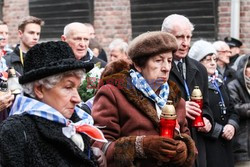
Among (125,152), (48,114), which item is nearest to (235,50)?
(125,152)

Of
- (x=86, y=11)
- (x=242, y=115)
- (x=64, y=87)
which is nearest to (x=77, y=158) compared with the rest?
(x=64, y=87)

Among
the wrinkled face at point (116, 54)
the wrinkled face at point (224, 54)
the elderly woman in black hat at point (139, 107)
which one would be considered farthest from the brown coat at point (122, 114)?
the wrinkled face at point (224, 54)

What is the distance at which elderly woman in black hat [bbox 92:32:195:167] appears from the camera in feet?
11.7

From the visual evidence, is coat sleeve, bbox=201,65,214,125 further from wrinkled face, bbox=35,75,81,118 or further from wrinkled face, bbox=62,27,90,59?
wrinkled face, bbox=35,75,81,118

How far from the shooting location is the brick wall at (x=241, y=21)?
373 inches

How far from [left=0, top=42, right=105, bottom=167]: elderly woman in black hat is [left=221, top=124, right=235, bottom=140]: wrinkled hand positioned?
2.67m

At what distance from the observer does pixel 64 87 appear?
3.02 meters

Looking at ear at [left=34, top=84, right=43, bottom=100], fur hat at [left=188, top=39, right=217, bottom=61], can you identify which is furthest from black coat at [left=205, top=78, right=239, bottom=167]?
ear at [left=34, top=84, right=43, bottom=100]

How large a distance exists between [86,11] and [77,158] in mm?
8259

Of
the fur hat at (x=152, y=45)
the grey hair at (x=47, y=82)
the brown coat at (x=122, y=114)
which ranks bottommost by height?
the brown coat at (x=122, y=114)

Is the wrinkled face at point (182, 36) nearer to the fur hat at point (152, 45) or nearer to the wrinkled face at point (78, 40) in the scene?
the fur hat at point (152, 45)

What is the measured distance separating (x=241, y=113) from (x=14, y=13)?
7.12 meters

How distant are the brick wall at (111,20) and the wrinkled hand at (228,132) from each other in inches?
206

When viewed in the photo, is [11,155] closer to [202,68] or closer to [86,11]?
[202,68]
